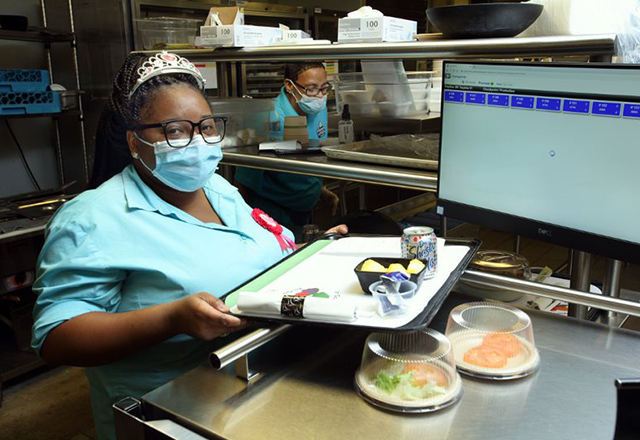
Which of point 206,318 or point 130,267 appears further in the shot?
point 130,267

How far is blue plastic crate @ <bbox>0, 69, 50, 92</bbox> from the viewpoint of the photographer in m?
2.77

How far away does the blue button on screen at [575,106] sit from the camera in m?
0.99

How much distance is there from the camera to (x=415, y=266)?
1.04m

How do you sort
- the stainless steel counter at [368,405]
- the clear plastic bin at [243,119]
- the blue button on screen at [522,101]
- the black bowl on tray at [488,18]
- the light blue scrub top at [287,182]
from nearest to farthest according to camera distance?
the stainless steel counter at [368,405] → the blue button on screen at [522,101] → the black bowl on tray at [488,18] → the clear plastic bin at [243,119] → the light blue scrub top at [287,182]

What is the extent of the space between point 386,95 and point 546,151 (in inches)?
45.1

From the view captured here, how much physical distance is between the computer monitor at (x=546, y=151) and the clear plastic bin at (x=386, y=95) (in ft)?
3.04

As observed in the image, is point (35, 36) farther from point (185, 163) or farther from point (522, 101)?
point (522, 101)

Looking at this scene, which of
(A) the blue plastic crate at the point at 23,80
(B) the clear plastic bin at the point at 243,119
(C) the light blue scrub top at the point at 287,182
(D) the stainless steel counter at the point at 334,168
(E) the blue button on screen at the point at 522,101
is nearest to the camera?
(E) the blue button on screen at the point at 522,101

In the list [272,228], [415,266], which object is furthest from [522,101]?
[272,228]

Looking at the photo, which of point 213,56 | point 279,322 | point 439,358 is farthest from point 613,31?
point 213,56

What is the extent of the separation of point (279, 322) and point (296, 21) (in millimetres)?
3638

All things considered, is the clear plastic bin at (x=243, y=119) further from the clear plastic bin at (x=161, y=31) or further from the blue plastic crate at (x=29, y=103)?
the blue plastic crate at (x=29, y=103)

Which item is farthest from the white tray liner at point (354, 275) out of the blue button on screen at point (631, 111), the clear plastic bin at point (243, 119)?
the clear plastic bin at point (243, 119)

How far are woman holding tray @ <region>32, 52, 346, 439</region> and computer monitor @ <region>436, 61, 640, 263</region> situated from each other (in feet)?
1.77
